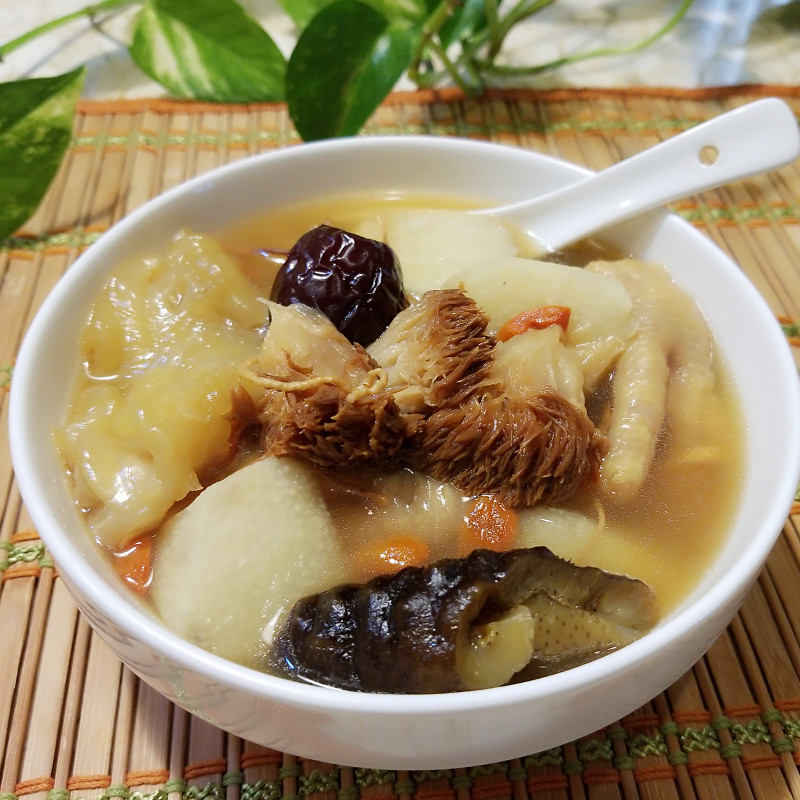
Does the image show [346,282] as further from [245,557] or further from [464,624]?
[464,624]

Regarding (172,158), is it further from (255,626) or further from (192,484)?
(255,626)

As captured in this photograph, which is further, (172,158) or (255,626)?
(172,158)

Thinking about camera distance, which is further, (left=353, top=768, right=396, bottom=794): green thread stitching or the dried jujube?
the dried jujube

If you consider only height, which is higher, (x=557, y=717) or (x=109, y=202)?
(x=109, y=202)

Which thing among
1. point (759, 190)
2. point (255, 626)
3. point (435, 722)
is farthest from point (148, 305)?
point (759, 190)

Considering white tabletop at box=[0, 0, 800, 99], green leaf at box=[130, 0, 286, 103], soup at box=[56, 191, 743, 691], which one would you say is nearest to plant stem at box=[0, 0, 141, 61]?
white tabletop at box=[0, 0, 800, 99]

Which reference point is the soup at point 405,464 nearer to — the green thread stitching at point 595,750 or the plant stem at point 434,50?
the green thread stitching at point 595,750

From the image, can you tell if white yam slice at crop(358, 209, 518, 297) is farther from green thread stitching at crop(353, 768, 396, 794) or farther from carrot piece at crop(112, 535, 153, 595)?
green thread stitching at crop(353, 768, 396, 794)
